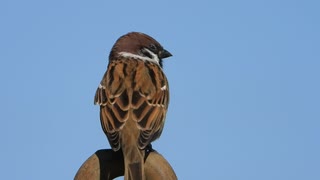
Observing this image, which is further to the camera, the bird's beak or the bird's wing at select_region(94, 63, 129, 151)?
the bird's beak

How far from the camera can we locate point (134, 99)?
6.62 m

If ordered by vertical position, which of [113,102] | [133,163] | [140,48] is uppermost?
[140,48]

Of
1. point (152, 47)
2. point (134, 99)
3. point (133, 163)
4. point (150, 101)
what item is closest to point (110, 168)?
point (133, 163)

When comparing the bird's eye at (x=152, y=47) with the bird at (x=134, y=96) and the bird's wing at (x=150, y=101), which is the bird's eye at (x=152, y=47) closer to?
the bird at (x=134, y=96)

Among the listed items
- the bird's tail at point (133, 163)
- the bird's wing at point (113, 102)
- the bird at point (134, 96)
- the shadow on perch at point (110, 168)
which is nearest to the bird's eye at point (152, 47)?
the bird at point (134, 96)

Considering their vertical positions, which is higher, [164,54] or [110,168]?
[164,54]

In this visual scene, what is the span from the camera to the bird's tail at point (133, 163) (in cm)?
480

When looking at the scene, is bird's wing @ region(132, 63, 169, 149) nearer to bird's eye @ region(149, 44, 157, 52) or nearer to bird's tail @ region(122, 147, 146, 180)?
bird's tail @ region(122, 147, 146, 180)

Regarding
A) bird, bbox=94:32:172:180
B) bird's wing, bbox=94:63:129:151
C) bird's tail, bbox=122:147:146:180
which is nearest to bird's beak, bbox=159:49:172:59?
bird, bbox=94:32:172:180

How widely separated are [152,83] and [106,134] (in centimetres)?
103

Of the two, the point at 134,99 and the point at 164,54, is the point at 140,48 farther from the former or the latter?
the point at 134,99

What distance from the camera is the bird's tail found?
480cm

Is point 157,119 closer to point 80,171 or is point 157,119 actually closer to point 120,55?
point 120,55

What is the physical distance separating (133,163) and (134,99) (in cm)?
162
